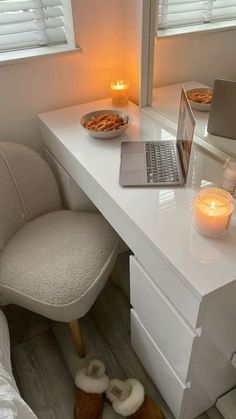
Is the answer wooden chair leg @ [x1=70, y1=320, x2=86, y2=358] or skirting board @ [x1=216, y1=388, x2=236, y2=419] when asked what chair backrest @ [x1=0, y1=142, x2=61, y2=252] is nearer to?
wooden chair leg @ [x1=70, y1=320, x2=86, y2=358]

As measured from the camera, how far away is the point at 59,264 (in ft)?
3.92

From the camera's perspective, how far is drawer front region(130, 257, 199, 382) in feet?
2.85

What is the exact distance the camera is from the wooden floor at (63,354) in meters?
1.23

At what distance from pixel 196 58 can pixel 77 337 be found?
1.08 m

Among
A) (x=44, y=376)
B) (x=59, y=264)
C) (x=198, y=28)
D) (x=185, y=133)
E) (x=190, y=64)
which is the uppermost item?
(x=198, y=28)

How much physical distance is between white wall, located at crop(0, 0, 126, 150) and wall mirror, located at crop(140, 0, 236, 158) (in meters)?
0.16

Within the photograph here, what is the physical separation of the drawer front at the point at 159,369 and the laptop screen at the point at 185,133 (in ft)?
1.65

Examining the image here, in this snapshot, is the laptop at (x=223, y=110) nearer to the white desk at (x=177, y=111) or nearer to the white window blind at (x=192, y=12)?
the white desk at (x=177, y=111)

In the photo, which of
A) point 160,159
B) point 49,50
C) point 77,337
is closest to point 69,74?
point 49,50

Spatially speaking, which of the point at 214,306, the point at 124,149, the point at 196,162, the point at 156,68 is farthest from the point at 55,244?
the point at 156,68

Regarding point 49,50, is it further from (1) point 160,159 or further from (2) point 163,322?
(2) point 163,322

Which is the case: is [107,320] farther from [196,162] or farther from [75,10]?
[75,10]

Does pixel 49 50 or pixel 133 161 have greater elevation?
pixel 49 50

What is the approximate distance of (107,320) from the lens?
4.89 ft
